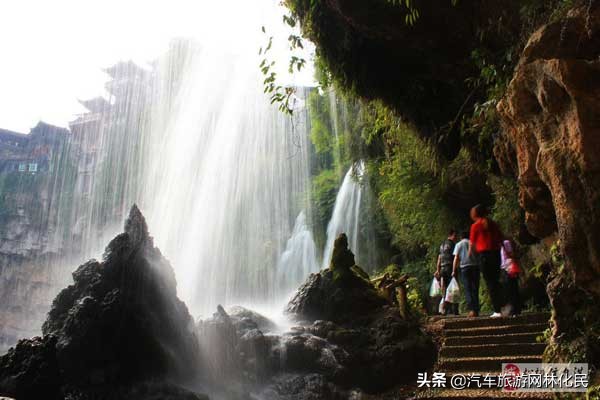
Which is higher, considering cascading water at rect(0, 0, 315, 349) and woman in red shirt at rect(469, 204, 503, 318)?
cascading water at rect(0, 0, 315, 349)

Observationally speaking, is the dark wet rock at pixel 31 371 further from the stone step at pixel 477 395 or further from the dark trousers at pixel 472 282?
the dark trousers at pixel 472 282

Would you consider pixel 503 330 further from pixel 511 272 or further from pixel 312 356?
→ pixel 312 356

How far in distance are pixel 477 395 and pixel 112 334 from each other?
5625 mm

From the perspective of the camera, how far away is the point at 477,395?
4293 mm

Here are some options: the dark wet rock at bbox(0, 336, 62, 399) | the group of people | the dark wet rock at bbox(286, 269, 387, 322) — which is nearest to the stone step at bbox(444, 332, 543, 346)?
the group of people

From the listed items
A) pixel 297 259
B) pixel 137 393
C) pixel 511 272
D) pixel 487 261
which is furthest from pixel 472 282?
pixel 297 259

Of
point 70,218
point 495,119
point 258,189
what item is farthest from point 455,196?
point 70,218

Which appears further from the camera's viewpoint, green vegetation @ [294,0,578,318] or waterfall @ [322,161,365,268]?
waterfall @ [322,161,365,268]

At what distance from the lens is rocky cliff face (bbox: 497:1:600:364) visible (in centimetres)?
330

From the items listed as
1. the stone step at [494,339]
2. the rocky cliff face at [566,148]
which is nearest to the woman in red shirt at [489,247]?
the stone step at [494,339]

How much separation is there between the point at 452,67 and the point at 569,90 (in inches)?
137

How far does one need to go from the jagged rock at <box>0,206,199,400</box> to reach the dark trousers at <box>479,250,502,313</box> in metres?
5.03

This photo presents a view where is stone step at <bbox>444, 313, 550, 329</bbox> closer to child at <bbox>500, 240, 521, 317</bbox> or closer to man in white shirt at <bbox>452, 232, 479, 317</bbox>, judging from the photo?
→ man in white shirt at <bbox>452, 232, 479, 317</bbox>

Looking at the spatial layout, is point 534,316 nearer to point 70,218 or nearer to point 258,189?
point 258,189
